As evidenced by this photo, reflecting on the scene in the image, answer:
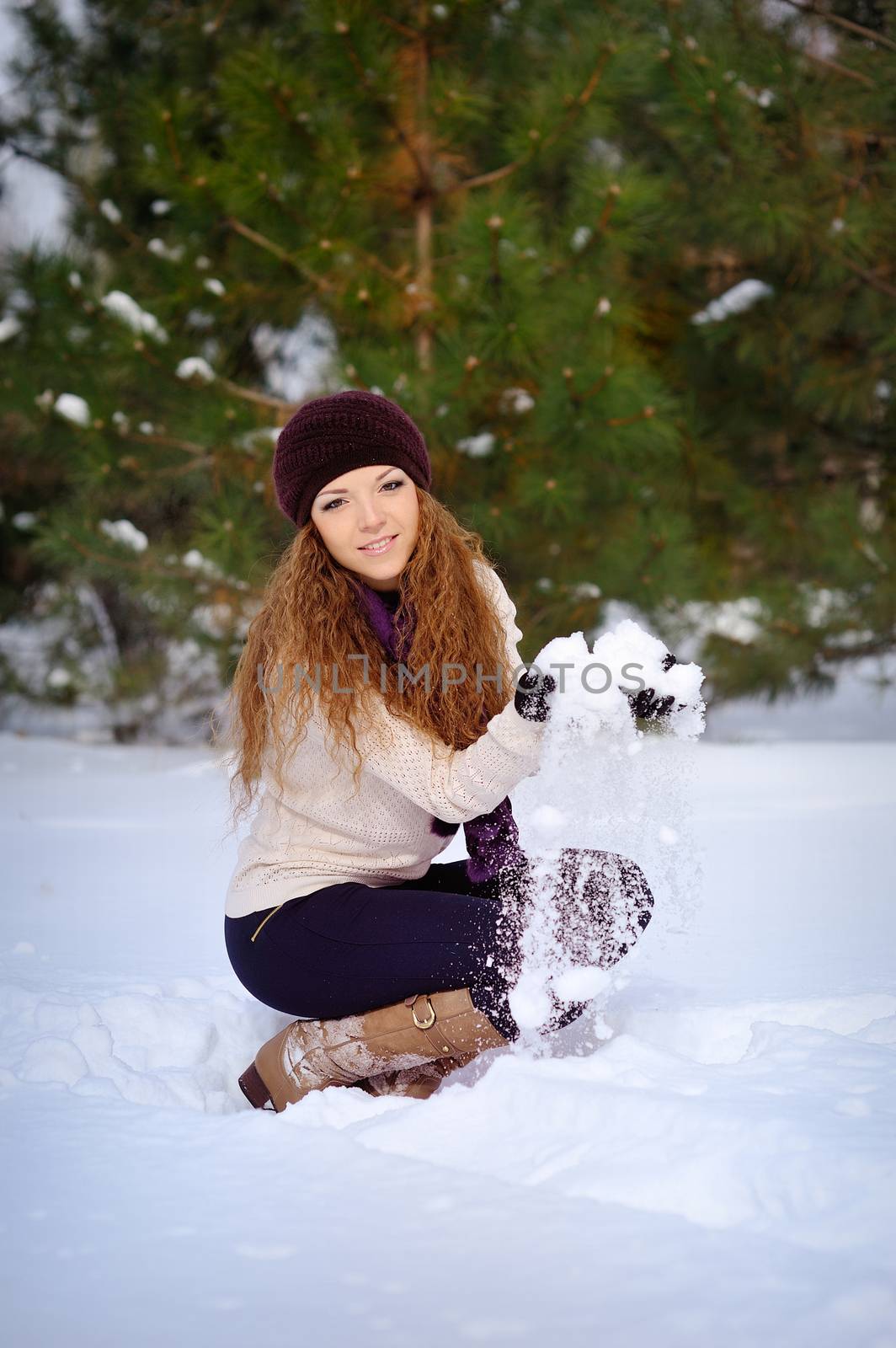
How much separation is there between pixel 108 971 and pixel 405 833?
751 millimetres

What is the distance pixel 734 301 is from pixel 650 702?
12.7 feet

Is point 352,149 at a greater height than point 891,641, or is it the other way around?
point 352,149

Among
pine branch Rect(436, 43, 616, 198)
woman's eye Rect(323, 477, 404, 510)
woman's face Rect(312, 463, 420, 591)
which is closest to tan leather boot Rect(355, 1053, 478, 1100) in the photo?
woman's face Rect(312, 463, 420, 591)

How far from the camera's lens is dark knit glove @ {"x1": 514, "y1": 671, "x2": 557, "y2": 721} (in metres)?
1.35

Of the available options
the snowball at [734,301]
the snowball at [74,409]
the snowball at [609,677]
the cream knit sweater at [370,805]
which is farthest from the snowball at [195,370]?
the snowball at [609,677]

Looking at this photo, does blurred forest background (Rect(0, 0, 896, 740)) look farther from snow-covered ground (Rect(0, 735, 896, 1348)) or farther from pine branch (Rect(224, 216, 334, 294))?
snow-covered ground (Rect(0, 735, 896, 1348))

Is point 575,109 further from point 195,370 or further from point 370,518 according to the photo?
point 370,518

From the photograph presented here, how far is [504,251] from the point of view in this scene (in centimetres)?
346

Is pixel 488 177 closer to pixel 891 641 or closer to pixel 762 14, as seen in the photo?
pixel 762 14

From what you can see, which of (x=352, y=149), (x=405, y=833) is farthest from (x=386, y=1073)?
(x=352, y=149)

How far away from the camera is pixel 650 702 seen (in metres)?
1.38

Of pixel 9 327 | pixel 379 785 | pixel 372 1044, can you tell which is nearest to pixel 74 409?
pixel 9 327

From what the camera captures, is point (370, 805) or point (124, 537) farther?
point (124, 537)

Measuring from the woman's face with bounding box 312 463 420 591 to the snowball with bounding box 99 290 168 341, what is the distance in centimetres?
249
